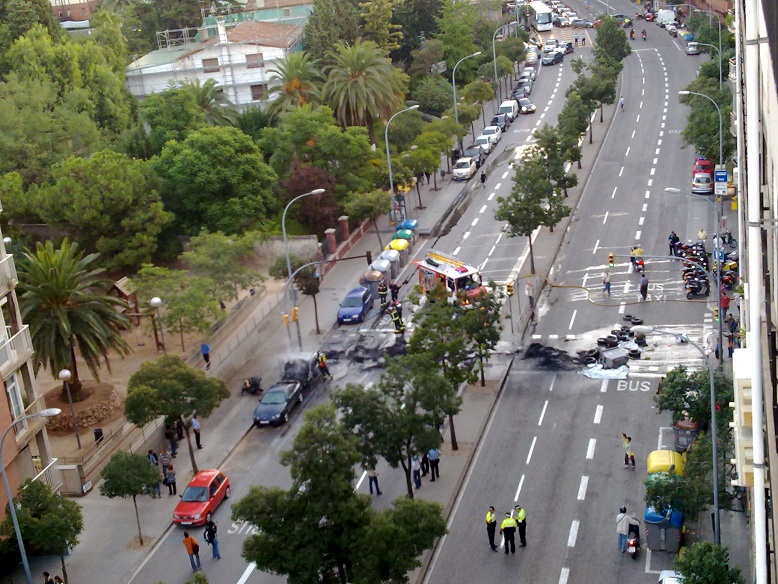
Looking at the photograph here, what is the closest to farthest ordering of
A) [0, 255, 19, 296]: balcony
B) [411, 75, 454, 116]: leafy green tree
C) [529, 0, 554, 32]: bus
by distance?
1. [0, 255, 19, 296]: balcony
2. [411, 75, 454, 116]: leafy green tree
3. [529, 0, 554, 32]: bus

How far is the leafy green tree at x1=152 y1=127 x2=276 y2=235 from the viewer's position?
66625 millimetres

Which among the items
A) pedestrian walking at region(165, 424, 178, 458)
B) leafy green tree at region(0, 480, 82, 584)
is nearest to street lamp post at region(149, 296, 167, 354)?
pedestrian walking at region(165, 424, 178, 458)

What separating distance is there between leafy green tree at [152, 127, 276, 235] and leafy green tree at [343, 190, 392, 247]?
482 centimetres

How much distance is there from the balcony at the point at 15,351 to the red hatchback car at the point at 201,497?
24.3ft

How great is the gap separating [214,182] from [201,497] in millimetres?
29734

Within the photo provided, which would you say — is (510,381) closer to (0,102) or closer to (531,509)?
(531,509)

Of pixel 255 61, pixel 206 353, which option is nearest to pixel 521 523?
pixel 206 353

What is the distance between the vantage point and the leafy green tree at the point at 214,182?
2623 inches

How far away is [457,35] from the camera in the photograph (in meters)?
106

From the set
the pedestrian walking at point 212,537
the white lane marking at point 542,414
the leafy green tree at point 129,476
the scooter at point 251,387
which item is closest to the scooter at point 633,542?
the white lane marking at point 542,414

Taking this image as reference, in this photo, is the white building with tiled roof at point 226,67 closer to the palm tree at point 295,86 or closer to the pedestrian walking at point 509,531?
the palm tree at point 295,86

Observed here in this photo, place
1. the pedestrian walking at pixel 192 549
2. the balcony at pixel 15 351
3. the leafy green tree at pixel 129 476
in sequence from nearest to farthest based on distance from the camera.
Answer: the pedestrian walking at pixel 192 549 → the leafy green tree at pixel 129 476 → the balcony at pixel 15 351

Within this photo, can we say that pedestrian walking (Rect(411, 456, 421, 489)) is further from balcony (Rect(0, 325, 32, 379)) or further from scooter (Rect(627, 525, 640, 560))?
balcony (Rect(0, 325, 32, 379))

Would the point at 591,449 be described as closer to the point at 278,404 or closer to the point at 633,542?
the point at 633,542
